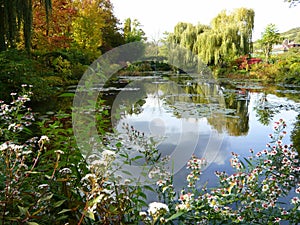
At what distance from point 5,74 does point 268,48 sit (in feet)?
57.7

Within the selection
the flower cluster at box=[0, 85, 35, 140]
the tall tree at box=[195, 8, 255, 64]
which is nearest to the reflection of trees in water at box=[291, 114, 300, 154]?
the flower cluster at box=[0, 85, 35, 140]

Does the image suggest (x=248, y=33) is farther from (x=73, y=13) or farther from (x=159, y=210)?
(x=159, y=210)

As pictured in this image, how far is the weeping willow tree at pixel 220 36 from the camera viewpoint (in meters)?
15.6

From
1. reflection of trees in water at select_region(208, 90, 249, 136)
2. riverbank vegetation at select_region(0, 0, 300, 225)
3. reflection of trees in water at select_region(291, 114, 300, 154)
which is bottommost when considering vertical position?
reflection of trees in water at select_region(291, 114, 300, 154)

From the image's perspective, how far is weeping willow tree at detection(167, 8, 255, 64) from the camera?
15594mm

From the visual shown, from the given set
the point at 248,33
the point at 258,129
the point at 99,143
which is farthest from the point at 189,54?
the point at 99,143

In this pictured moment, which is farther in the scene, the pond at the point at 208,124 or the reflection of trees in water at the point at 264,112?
the reflection of trees in water at the point at 264,112

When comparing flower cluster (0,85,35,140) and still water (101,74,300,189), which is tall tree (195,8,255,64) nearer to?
still water (101,74,300,189)

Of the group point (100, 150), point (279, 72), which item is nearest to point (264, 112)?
point (100, 150)

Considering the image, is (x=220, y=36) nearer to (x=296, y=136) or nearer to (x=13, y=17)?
(x=13, y=17)

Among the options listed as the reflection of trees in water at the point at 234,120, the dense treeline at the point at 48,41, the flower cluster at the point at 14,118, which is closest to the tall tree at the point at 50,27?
the dense treeline at the point at 48,41

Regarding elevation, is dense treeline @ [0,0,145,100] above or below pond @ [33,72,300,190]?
above

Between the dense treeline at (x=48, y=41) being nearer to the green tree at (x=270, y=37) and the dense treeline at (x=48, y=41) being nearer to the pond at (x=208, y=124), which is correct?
the pond at (x=208, y=124)

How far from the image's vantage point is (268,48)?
60.7ft
